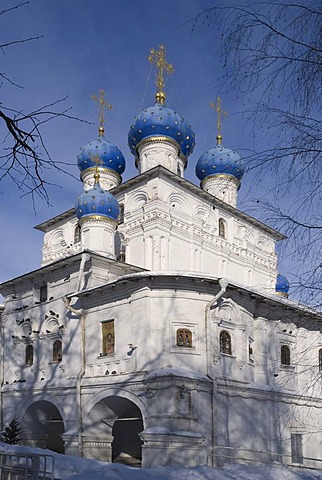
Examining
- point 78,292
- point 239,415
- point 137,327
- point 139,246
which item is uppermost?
point 139,246

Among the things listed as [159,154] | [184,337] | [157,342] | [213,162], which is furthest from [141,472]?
[213,162]

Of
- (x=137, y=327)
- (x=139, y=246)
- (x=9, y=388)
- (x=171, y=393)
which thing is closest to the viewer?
(x=171, y=393)

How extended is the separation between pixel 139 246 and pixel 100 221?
6.36 feet

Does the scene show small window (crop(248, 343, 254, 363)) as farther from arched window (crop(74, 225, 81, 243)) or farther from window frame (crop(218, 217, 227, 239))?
arched window (crop(74, 225, 81, 243))

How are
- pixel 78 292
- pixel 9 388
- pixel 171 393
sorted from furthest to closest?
pixel 9 388 → pixel 78 292 → pixel 171 393

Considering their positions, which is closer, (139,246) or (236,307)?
(236,307)

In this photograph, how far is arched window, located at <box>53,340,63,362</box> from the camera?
15.6 m

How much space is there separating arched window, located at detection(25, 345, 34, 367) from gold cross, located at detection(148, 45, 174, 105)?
10.4 m

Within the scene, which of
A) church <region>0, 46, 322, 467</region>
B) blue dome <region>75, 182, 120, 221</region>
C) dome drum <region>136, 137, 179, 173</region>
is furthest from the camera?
dome drum <region>136, 137, 179, 173</region>

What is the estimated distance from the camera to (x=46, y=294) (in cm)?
1681

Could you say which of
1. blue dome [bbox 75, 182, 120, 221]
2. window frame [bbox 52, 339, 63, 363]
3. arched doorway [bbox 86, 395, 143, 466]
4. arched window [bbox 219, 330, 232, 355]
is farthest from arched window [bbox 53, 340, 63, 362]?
arched window [bbox 219, 330, 232, 355]

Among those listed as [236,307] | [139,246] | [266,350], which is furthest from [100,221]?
[266,350]

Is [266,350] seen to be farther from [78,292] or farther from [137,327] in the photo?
[78,292]

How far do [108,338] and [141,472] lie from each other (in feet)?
18.3
